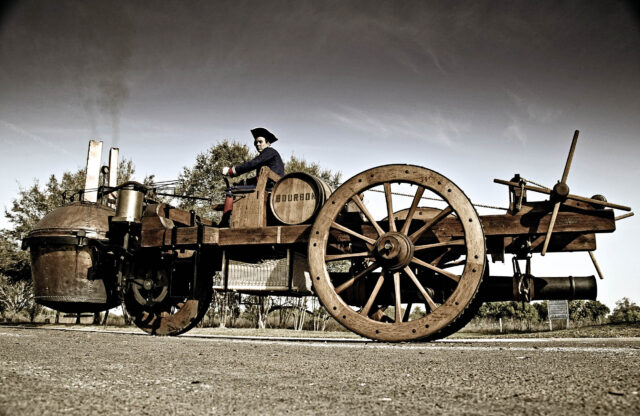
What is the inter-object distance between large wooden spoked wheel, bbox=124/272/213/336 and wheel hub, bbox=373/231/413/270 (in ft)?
10.5

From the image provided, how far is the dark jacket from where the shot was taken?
661 cm

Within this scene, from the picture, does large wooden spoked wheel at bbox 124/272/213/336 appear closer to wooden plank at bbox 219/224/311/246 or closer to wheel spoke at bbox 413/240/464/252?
wooden plank at bbox 219/224/311/246

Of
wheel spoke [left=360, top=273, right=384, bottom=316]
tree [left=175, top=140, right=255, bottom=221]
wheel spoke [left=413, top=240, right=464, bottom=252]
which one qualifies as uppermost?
tree [left=175, top=140, right=255, bottom=221]

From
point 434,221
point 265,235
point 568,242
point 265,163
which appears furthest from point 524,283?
point 265,163

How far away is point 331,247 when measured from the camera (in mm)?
6551

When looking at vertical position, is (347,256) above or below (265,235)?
below

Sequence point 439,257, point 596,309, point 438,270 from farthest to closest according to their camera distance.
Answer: point 596,309 → point 439,257 → point 438,270

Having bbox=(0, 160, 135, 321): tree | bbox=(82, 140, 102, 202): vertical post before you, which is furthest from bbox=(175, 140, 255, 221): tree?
bbox=(82, 140, 102, 202): vertical post

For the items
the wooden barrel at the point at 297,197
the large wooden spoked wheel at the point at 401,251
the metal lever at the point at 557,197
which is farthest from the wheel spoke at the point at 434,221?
the wooden barrel at the point at 297,197

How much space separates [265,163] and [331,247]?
1510 mm

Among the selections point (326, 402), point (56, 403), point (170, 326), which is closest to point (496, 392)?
point (326, 402)

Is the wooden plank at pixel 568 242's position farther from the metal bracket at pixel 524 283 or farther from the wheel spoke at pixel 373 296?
the wheel spoke at pixel 373 296

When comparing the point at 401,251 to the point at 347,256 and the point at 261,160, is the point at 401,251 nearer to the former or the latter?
the point at 347,256

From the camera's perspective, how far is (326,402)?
6.06 ft
